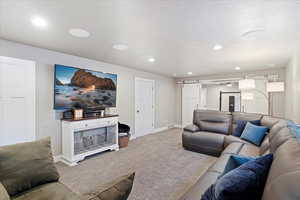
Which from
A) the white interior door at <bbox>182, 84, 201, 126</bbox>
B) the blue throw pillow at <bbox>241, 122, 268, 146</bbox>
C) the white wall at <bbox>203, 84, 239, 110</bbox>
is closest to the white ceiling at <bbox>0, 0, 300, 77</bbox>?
the blue throw pillow at <bbox>241, 122, 268, 146</bbox>

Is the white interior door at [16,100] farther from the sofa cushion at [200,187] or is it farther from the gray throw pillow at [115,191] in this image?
the sofa cushion at [200,187]

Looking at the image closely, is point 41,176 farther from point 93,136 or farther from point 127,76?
point 127,76

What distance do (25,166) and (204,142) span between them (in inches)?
128

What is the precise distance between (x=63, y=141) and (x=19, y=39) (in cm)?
208

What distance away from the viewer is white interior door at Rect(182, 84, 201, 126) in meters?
6.34

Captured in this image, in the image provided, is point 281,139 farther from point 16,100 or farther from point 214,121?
point 16,100

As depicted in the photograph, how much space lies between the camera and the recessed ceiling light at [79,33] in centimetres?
213

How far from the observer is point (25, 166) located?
1.25 meters

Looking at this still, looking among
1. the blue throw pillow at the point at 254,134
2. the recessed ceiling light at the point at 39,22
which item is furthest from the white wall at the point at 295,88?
the recessed ceiling light at the point at 39,22

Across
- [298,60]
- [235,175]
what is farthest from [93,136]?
[298,60]

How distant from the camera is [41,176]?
132cm

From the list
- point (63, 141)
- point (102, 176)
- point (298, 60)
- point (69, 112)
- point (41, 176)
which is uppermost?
point (298, 60)

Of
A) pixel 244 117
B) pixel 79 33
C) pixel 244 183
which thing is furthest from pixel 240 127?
pixel 79 33

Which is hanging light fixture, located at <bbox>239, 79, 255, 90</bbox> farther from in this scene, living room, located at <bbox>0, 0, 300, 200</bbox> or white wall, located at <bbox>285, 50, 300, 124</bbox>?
white wall, located at <bbox>285, 50, 300, 124</bbox>
